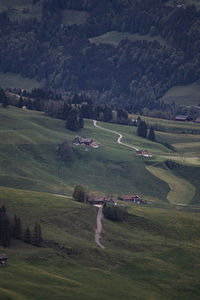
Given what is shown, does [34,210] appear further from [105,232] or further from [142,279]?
[142,279]

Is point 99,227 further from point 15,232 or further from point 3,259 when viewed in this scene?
point 3,259

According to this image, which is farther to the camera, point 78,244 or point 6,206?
point 6,206

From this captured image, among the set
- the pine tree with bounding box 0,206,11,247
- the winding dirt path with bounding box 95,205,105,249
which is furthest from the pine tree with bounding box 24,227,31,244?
the winding dirt path with bounding box 95,205,105,249

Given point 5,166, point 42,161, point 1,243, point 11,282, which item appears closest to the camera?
point 11,282

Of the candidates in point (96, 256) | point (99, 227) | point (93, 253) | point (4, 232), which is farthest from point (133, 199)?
point (4, 232)

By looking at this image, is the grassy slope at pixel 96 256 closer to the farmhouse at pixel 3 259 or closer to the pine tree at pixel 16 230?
the farmhouse at pixel 3 259

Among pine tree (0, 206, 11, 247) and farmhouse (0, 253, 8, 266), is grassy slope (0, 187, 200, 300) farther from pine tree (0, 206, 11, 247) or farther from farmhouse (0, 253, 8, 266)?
pine tree (0, 206, 11, 247)

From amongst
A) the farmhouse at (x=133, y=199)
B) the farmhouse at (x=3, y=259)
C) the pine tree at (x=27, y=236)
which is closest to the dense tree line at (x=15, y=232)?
the pine tree at (x=27, y=236)

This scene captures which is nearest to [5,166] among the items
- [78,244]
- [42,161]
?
[42,161]
